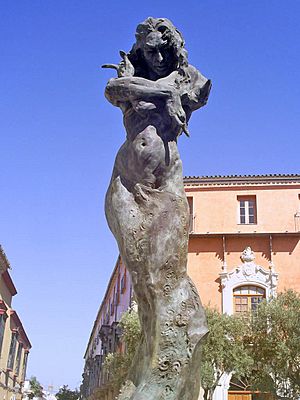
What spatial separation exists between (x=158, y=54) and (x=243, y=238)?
24893mm

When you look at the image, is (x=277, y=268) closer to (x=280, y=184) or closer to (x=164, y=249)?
(x=280, y=184)

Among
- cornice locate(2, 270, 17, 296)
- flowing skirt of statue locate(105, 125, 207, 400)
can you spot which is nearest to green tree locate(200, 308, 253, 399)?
cornice locate(2, 270, 17, 296)

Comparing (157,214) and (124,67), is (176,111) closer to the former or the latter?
(124,67)

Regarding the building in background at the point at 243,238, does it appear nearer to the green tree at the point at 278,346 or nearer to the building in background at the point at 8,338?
the green tree at the point at 278,346

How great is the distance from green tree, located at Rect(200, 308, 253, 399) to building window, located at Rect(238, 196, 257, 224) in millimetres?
9080

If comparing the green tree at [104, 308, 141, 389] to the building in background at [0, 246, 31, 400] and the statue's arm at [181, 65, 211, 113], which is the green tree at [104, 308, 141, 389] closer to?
the building in background at [0, 246, 31, 400]

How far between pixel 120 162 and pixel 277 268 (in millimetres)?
24912

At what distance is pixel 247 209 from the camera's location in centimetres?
2936

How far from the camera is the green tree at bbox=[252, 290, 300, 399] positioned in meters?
18.8

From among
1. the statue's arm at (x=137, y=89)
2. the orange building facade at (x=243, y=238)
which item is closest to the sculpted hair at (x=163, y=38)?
the statue's arm at (x=137, y=89)

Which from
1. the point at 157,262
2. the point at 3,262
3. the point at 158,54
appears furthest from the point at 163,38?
the point at 3,262

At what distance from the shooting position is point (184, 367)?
331 centimetres

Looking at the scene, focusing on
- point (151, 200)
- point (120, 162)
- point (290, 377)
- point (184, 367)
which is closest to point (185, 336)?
point (184, 367)

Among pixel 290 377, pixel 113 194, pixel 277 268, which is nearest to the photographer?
pixel 113 194
